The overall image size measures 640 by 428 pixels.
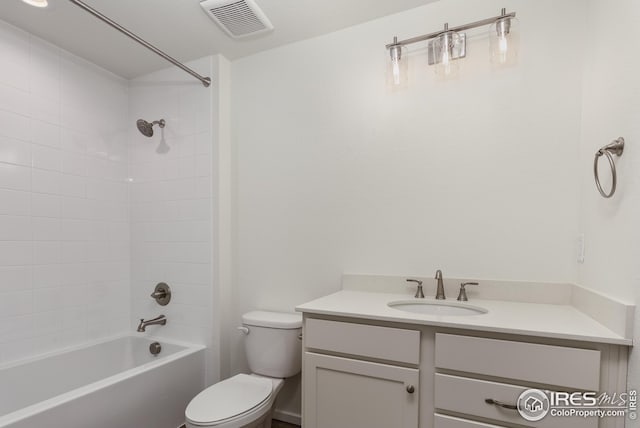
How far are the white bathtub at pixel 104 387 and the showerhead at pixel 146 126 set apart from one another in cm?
147

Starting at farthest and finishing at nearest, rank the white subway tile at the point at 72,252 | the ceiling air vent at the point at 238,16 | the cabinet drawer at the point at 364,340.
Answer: the white subway tile at the point at 72,252, the ceiling air vent at the point at 238,16, the cabinet drawer at the point at 364,340

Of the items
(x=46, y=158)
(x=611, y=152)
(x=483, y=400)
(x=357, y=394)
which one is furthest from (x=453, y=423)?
(x=46, y=158)

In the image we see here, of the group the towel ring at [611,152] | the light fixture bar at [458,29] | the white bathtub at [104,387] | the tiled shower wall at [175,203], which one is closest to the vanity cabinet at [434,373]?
the towel ring at [611,152]

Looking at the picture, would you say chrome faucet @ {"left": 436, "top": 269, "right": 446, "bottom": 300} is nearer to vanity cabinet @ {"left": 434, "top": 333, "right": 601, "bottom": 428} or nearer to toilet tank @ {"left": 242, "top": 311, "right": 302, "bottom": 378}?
vanity cabinet @ {"left": 434, "top": 333, "right": 601, "bottom": 428}

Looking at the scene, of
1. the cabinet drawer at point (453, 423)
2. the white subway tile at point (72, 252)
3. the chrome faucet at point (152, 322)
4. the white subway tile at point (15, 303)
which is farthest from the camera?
the chrome faucet at point (152, 322)

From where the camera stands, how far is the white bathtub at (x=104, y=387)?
1450mm

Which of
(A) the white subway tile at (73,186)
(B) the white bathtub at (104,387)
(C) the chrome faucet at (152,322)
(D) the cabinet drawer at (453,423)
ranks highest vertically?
(A) the white subway tile at (73,186)

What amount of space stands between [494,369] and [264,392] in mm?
1087

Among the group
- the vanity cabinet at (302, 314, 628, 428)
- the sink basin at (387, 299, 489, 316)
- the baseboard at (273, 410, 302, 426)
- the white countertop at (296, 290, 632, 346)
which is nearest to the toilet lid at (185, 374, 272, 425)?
the vanity cabinet at (302, 314, 628, 428)

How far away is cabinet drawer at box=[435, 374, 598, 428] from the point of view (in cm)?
106

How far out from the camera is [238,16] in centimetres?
180

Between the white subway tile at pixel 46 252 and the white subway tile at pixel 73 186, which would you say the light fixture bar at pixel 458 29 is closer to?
the white subway tile at pixel 73 186

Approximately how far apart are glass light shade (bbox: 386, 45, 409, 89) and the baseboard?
203 cm

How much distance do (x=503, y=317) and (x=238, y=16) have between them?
194 cm
